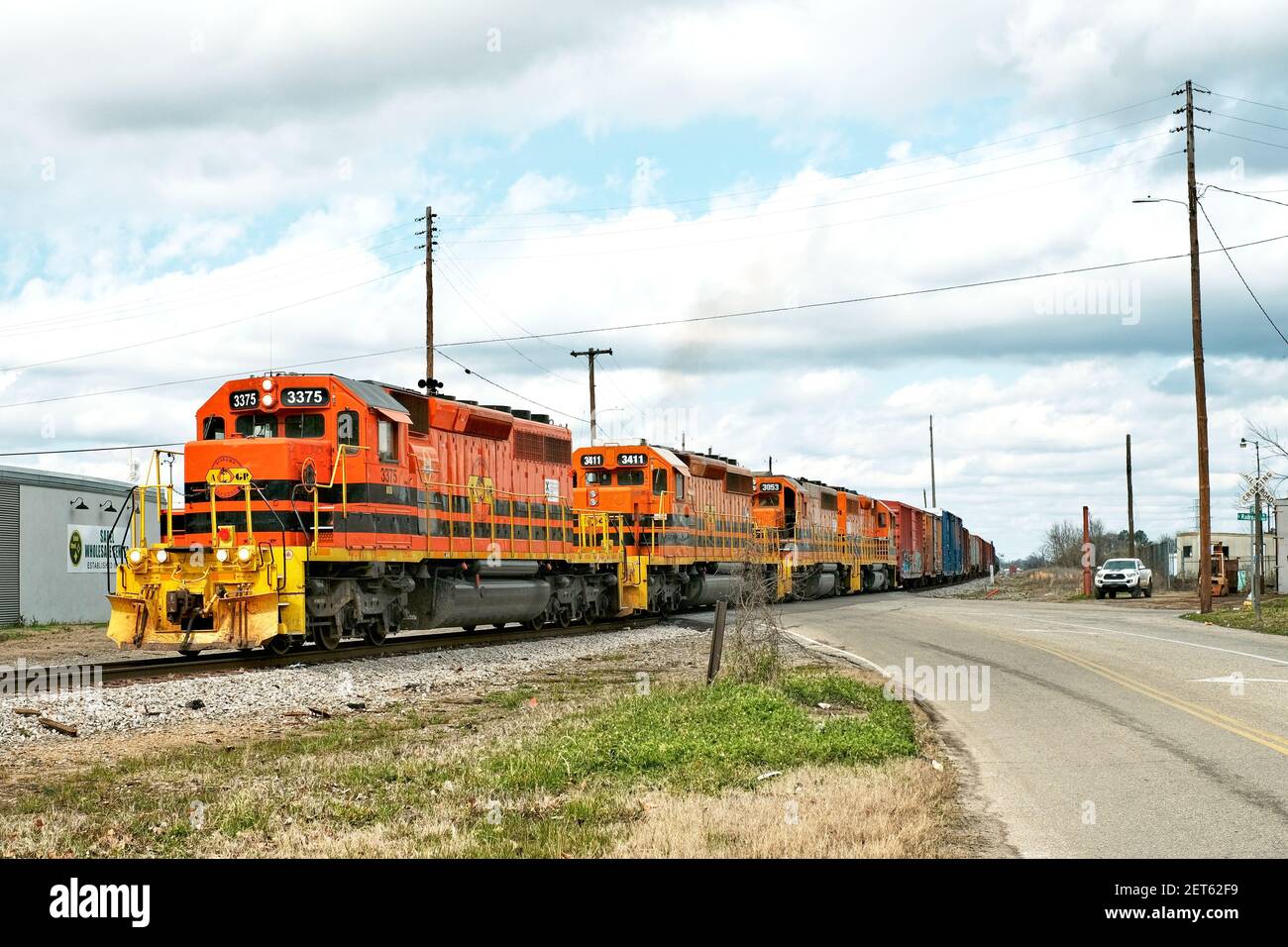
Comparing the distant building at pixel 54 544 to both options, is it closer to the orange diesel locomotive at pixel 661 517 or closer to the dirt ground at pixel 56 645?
the dirt ground at pixel 56 645

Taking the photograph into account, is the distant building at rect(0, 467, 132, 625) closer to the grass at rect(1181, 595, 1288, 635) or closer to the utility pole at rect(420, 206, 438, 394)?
the utility pole at rect(420, 206, 438, 394)

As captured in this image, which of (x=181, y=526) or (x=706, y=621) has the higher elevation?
(x=181, y=526)

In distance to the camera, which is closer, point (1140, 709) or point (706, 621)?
point (1140, 709)

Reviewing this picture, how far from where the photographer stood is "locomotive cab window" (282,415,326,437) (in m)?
21.4

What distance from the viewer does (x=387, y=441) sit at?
22.2m

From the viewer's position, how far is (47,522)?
3912 cm

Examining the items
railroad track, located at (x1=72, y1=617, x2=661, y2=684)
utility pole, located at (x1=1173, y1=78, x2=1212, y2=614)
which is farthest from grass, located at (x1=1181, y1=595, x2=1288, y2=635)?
railroad track, located at (x1=72, y1=617, x2=661, y2=684)

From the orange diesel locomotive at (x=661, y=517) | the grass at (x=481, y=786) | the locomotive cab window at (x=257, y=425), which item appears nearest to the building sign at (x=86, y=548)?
the orange diesel locomotive at (x=661, y=517)

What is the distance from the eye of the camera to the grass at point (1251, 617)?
3143 centimetres

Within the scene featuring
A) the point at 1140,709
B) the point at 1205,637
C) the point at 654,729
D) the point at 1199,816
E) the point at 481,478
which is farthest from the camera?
the point at 1205,637
